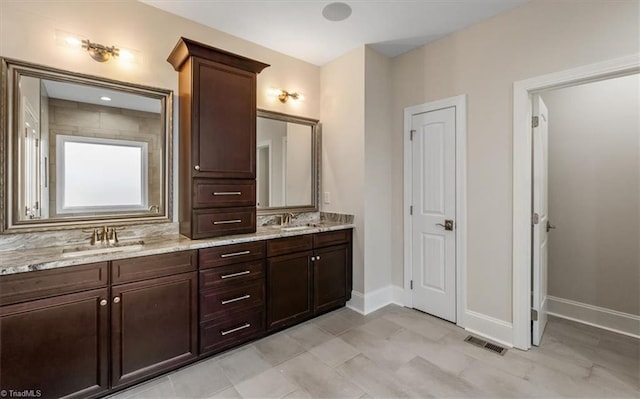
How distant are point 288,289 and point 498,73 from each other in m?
2.71

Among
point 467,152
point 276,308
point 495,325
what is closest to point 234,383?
point 276,308

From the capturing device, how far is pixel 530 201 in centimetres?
243

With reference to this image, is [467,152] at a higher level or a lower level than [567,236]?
higher

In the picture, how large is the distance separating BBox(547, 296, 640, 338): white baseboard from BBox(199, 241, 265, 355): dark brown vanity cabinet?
9.98 feet

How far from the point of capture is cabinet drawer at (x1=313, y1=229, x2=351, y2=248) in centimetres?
298

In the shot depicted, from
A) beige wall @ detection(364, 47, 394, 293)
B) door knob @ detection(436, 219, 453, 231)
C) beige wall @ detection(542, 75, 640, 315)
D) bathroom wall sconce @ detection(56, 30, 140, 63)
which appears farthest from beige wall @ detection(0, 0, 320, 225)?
beige wall @ detection(542, 75, 640, 315)

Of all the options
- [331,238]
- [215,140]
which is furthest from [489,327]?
[215,140]

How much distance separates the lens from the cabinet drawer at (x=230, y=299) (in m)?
2.25

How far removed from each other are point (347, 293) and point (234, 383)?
5.04ft

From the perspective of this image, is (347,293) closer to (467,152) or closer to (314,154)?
(314,154)

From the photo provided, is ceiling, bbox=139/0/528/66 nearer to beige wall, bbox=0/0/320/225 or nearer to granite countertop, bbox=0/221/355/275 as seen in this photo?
beige wall, bbox=0/0/320/225

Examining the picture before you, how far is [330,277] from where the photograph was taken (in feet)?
10.2

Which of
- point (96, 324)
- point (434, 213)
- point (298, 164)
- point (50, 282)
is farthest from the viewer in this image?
point (298, 164)

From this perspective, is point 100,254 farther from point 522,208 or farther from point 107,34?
point 522,208
